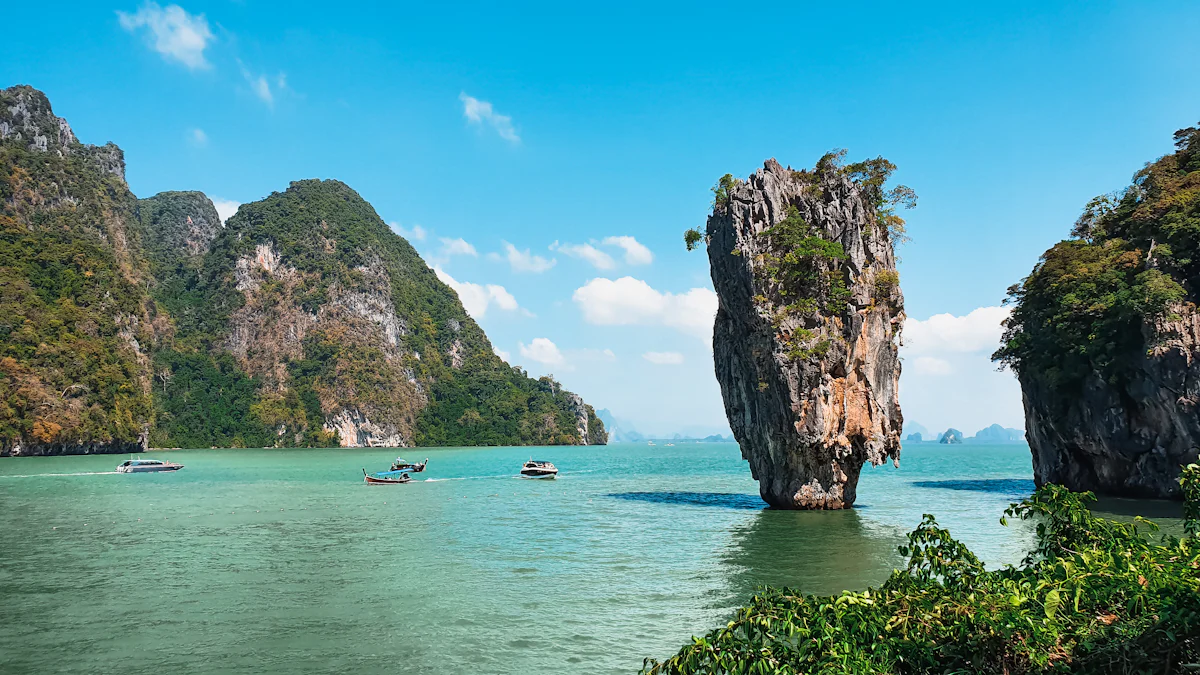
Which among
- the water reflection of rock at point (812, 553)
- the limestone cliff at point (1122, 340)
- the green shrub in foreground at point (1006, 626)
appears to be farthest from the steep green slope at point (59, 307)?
the green shrub in foreground at point (1006, 626)

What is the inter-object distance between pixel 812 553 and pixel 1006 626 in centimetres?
1774

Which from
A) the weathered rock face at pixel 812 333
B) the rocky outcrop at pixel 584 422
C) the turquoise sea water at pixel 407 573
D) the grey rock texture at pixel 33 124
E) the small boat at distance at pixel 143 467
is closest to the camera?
the turquoise sea water at pixel 407 573

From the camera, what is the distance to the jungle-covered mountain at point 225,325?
94.4 meters

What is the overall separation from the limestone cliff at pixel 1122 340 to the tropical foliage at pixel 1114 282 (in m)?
0.06

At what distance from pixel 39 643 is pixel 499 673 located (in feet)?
27.6

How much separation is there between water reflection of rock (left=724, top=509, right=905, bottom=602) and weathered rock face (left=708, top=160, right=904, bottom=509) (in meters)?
2.75

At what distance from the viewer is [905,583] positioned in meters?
7.45

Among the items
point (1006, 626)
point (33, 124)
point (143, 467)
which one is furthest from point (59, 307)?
point (1006, 626)

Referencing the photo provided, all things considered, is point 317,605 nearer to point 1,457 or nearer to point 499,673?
point 499,673

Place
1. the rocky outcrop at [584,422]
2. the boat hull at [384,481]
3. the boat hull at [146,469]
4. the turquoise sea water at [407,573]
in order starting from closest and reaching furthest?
the turquoise sea water at [407,573], the boat hull at [384,481], the boat hull at [146,469], the rocky outcrop at [584,422]

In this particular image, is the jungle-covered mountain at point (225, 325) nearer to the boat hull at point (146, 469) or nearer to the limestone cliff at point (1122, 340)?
the boat hull at point (146, 469)

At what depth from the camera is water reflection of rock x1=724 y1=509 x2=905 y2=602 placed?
18688mm

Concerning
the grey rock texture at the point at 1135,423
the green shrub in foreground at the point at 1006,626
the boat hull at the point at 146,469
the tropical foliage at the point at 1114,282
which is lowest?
the boat hull at the point at 146,469

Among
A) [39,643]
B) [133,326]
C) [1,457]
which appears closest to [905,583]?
[39,643]
